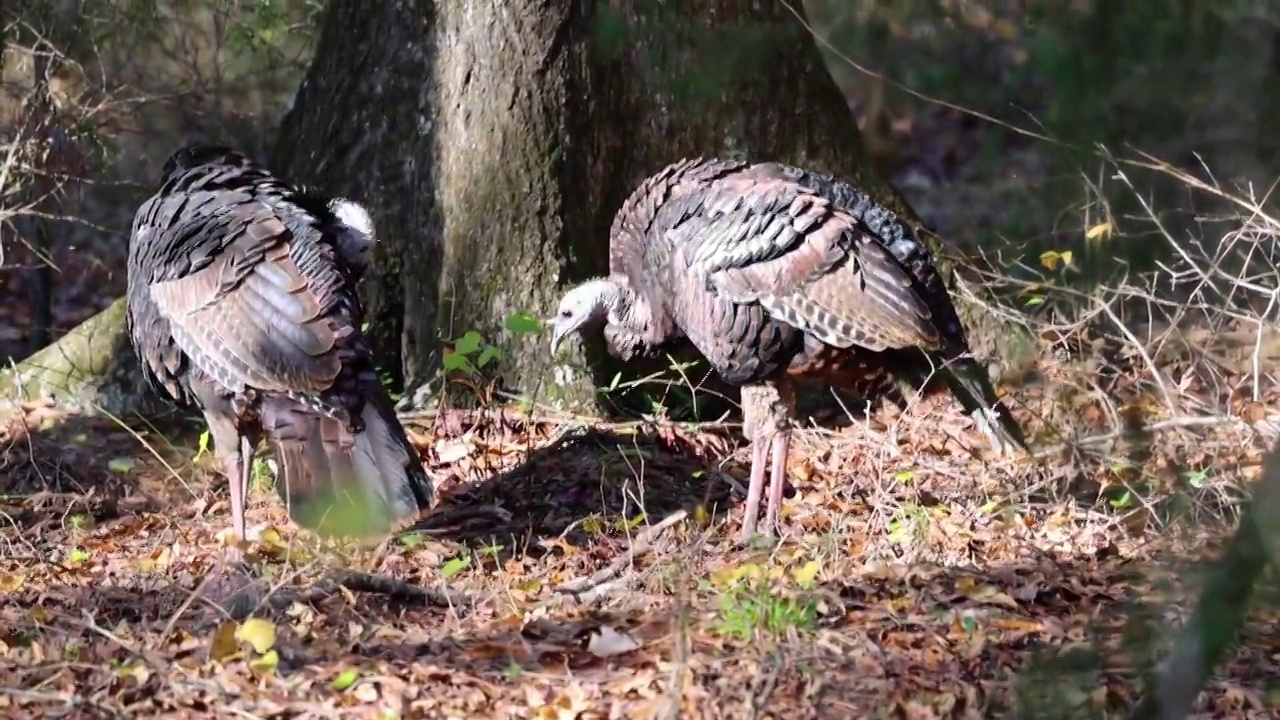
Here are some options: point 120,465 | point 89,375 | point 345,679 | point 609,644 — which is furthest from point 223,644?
point 89,375

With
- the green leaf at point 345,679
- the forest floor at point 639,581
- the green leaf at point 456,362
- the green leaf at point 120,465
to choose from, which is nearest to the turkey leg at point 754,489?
the forest floor at point 639,581

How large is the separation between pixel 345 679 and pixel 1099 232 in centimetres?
265

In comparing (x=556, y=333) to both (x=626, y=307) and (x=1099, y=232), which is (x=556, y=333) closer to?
(x=626, y=307)

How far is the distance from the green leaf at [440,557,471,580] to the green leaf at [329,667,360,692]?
1449mm

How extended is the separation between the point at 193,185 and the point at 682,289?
212cm

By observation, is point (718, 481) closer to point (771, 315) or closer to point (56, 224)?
point (771, 315)

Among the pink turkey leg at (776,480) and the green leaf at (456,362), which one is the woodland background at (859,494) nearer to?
the green leaf at (456,362)

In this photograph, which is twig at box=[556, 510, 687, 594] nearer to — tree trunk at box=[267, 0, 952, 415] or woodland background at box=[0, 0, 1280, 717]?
woodland background at box=[0, 0, 1280, 717]

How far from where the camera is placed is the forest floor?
4.20 m

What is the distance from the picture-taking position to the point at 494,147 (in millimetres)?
7410

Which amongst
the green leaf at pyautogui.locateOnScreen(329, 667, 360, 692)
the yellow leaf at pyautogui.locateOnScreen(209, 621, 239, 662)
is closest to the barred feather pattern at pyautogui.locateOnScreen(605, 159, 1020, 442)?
the green leaf at pyautogui.locateOnScreen(329, 667, 360, 692)

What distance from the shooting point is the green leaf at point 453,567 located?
19.5 feet

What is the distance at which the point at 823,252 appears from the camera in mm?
6391

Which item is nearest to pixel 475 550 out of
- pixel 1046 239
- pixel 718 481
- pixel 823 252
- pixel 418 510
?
pixel 418 510
